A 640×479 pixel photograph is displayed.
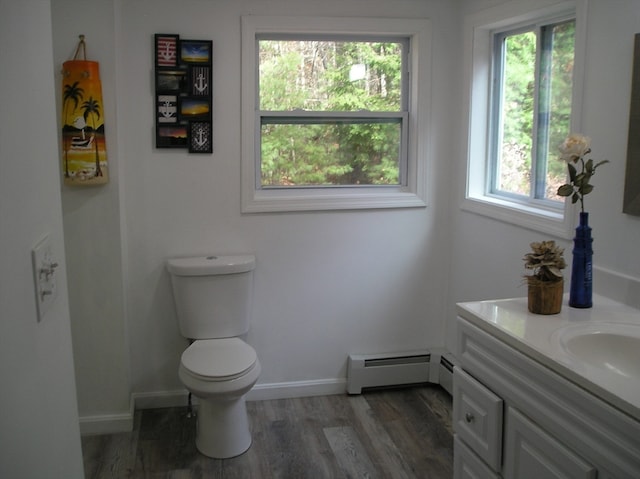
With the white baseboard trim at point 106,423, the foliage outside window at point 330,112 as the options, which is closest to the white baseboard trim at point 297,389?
the white baseboard trim at point 106,423

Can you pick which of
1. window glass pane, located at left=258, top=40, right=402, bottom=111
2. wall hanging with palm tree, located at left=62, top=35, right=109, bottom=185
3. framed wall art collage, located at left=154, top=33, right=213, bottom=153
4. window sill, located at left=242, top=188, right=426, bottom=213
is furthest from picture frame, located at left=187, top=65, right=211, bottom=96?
window sill, located at left=242, top=188, right=426, bottom=213

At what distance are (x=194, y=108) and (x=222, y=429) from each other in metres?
1.56

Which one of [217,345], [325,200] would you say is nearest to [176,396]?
[217,345]

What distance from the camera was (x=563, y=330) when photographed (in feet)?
6.13

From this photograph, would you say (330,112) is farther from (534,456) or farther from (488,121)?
(534,456)

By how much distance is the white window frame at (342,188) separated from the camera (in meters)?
3.25

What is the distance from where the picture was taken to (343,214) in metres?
3.45

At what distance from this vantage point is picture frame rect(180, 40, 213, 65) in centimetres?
315

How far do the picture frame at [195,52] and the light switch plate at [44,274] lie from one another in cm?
217

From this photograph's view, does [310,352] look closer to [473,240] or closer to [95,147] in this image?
[473,240]

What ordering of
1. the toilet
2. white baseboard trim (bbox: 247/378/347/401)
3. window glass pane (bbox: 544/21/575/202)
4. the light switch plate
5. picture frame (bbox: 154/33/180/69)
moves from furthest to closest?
white baseboard trim (bbox: 247/378/347/401) → picture frame (bbox: 154/33/180/69) → the toilet → window glass pane (bbox: 544/21/575/202) → the light switch plate

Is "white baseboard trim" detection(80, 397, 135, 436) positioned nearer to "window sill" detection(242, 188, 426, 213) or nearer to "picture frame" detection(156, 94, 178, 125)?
"window sill" detection(242, 188, 426, 213)

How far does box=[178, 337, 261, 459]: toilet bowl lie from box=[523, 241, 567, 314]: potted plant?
135cm

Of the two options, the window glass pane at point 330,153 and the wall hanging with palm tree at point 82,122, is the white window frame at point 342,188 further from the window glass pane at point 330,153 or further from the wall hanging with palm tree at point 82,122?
the wall hanging with palm tree at point 82,122
